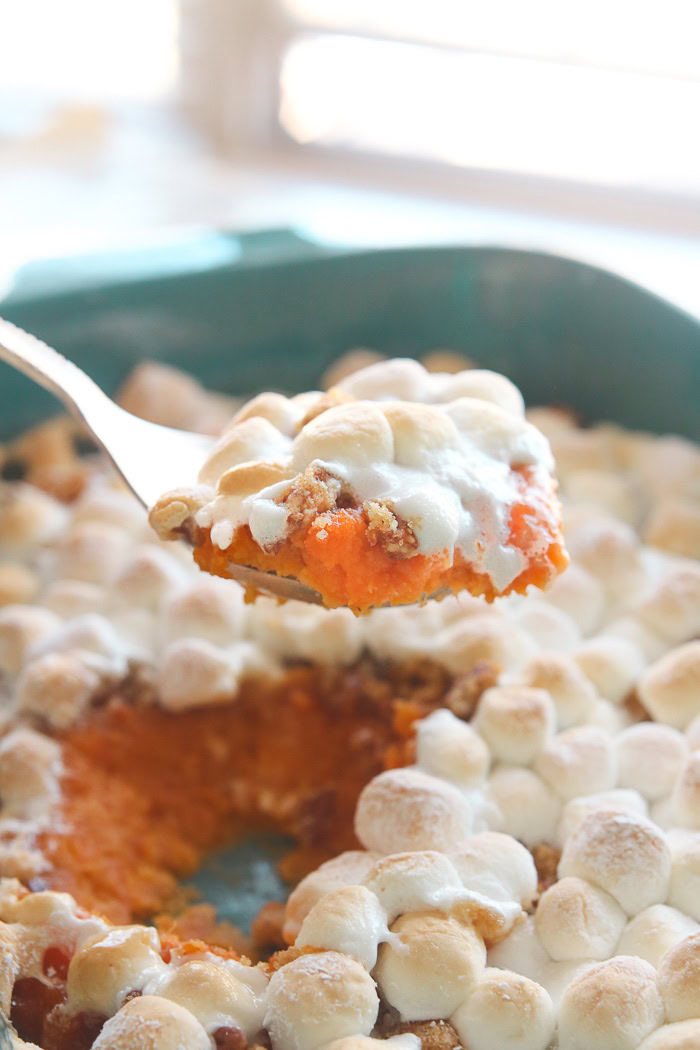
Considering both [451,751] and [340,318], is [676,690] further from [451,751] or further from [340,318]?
[340,318]

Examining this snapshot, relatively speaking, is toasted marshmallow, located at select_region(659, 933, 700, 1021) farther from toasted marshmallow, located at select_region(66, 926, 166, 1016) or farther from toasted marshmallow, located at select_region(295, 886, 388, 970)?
toasted marshmallow, located at select_region(66, 926, 166, 1016)

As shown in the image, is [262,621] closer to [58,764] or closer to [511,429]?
[58,764]

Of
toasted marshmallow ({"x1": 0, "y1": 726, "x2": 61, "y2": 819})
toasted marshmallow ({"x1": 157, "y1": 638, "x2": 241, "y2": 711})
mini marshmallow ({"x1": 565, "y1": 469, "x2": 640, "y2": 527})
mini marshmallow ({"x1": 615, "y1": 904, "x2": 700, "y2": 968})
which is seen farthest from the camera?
mini marshmallow ({"x1": 565, "y1": 469, "x2": 640, "y2": 527})

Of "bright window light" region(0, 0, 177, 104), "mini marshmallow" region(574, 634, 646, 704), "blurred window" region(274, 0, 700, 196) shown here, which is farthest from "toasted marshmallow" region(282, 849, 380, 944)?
"bright window light" region(0, 0, 177, 104)

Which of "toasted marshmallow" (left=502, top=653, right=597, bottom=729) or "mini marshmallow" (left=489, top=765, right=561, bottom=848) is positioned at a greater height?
"toasted marshmallow" (left=502, top=653, right=597, bottom=729)

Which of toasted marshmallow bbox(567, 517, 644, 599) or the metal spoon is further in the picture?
toasted marshmallow bbox(567, 517, 644, 599)

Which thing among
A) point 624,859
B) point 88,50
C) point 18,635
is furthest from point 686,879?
point 88,50
